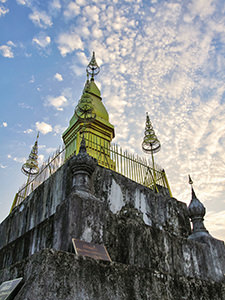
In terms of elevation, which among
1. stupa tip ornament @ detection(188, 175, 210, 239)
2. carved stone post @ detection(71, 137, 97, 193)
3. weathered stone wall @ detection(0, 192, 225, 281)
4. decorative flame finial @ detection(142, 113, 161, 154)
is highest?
decorative flame finial @ detection(142, 113, 161, 154)

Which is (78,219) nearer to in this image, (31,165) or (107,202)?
(107,202)

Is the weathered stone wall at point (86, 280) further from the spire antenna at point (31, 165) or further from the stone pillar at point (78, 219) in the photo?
the spire antenna at point (31, 165)

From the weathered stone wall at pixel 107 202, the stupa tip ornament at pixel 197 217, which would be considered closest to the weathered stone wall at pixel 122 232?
the weathered stone wall at pixel 107 202

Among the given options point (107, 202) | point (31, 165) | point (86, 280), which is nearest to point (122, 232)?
point (107, 202)

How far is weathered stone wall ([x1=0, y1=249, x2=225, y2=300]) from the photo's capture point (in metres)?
2.74

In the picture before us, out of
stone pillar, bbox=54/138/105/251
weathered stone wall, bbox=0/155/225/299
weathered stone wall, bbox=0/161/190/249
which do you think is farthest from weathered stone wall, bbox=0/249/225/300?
weathered stone wall, bbox=0/161/190/249

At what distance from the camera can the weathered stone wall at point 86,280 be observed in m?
2.74

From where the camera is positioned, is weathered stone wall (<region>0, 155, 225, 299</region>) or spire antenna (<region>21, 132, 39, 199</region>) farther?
spire antenna (<region>21, 132, 39, 199</region>)

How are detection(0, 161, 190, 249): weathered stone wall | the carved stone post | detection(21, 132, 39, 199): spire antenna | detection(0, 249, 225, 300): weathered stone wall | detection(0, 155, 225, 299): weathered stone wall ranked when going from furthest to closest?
detection(21, 132, 39, 199): spire antenna
detection(0, 161, 190, 249): weathered stone wall
the carved stone post
detection(0, 155, 225, 299): weathered stone wall
detection(0, 249, 225, 300): weathered stone wall

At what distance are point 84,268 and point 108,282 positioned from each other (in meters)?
0.39

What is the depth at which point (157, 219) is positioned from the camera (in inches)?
273

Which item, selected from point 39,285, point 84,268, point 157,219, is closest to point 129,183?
point 157,219

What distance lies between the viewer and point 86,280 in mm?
3051

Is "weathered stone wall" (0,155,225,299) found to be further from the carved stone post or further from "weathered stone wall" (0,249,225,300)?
the carved stone post
